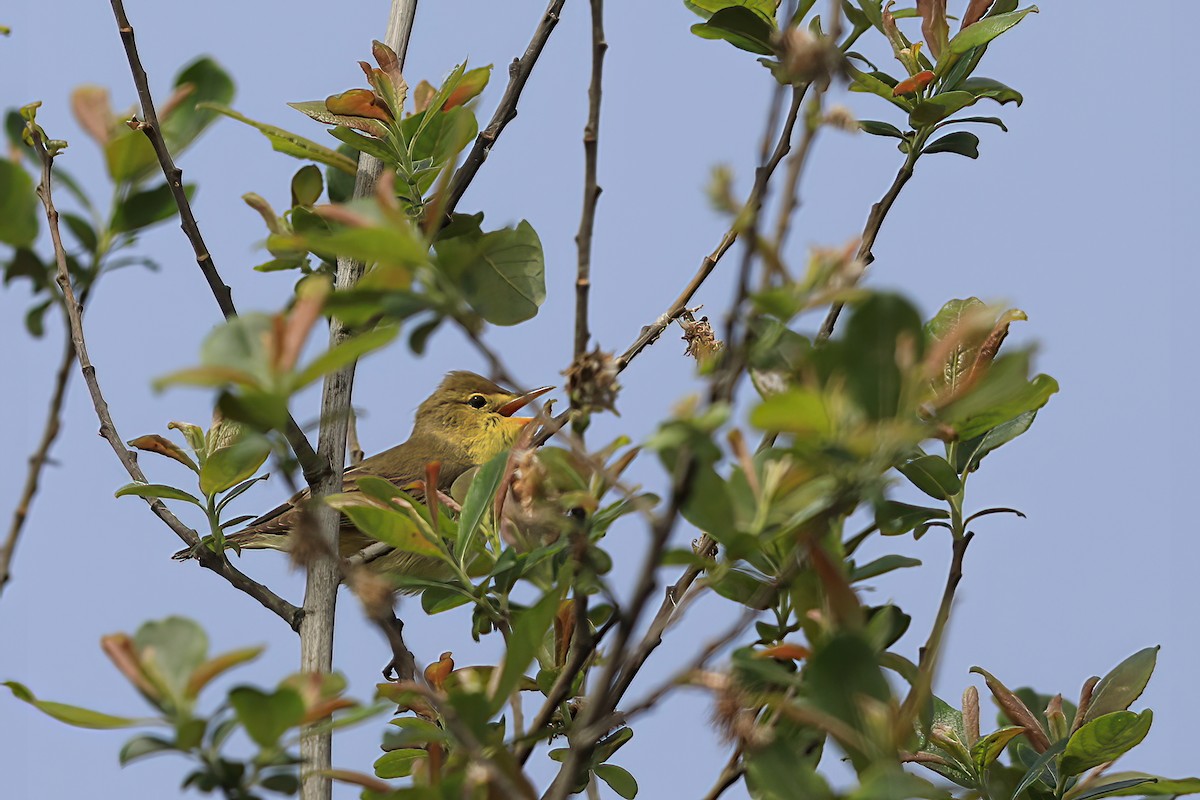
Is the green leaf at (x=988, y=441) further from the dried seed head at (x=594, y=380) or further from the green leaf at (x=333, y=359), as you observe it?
the green leaf at (x=333, y=359)

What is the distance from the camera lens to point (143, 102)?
89.3 inches

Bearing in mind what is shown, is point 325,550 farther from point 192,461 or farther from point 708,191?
point 192,461

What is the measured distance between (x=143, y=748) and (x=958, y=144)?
2.05 m

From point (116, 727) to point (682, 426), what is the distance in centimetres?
70

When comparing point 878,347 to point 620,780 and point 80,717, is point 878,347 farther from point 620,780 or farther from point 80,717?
point 620,780

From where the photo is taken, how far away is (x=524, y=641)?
61.5 inches

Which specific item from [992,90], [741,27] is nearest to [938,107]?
[992,90]

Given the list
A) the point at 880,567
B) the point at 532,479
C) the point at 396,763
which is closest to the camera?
the point at 532,479

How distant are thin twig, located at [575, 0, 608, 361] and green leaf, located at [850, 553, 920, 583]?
67 centimetres

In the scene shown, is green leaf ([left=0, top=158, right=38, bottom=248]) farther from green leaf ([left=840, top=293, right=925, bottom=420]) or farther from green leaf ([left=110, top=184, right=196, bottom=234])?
green leaf ([left=840, top=293, right=925, bottom=420])

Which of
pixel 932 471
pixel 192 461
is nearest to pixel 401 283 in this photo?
pixel 932 471

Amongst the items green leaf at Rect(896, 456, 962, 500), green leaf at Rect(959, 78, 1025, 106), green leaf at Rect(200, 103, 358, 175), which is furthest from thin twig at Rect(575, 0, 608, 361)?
green leaf at Rect(959, 78, 1025, 106)

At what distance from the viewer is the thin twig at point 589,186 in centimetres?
136

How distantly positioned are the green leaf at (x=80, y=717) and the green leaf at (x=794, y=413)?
2.38 feet
